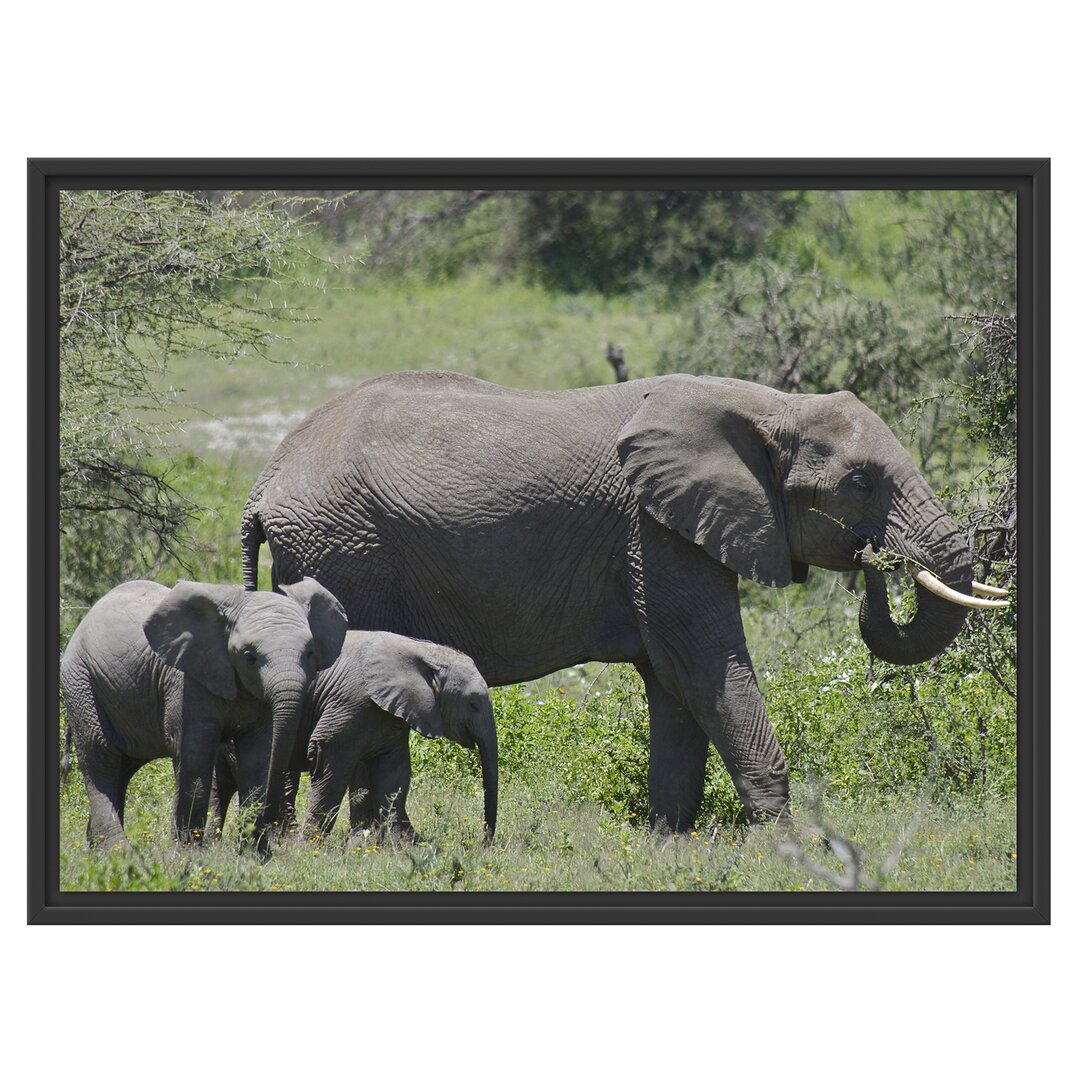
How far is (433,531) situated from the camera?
9383mm

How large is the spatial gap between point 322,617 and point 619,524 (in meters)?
1.54

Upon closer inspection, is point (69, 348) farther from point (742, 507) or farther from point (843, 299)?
point (843, 299)

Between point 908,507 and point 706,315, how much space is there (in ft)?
30.5

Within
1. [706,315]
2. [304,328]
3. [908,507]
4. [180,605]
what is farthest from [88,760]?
[304,328]

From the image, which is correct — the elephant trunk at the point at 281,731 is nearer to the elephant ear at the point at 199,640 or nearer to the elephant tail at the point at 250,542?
the elephant ear at the point at 199,640

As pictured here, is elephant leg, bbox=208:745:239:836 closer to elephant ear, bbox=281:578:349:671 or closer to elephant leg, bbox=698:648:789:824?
elephant ear, bbox=281:578:349:671

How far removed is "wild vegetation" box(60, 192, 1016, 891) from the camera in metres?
9.01

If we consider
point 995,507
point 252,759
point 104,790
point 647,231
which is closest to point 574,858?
point 252,759

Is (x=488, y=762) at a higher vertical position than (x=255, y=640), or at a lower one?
lower

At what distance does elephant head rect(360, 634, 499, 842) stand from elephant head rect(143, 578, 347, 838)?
0.33 m

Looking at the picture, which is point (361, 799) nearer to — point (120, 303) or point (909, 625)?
point (909, 625)

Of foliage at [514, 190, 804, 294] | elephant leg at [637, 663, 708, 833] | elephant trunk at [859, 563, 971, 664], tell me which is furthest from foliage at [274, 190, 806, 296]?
elephant trunk at [859, 563, 971, 664]

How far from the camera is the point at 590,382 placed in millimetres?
20906

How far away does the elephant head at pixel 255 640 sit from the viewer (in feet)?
28.3
